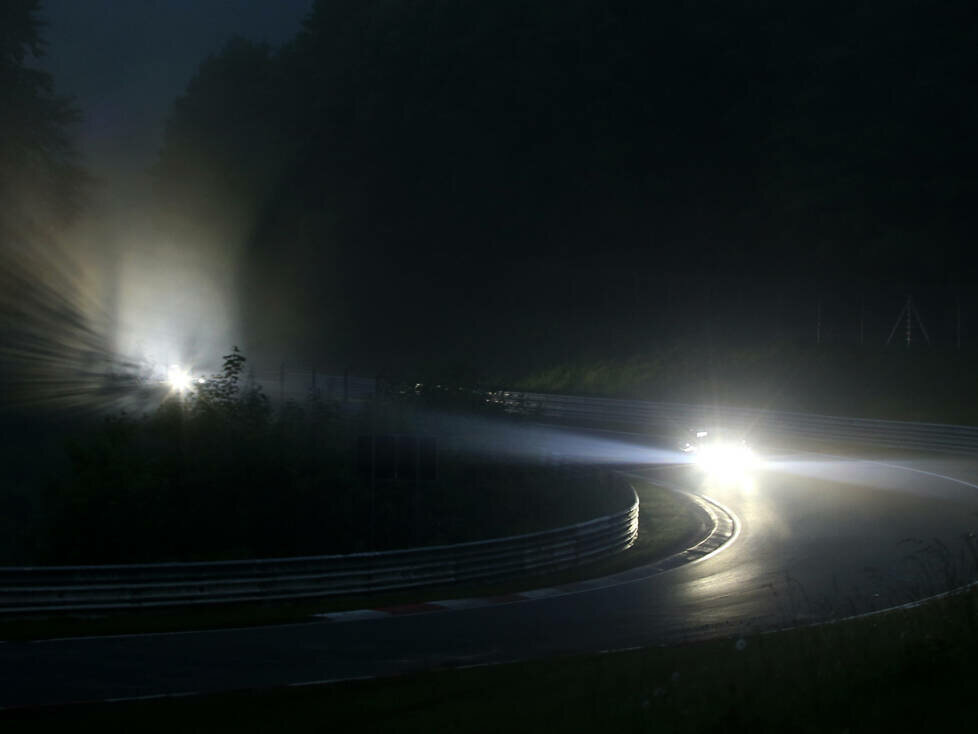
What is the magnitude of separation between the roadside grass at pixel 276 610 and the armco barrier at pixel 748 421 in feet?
40.3

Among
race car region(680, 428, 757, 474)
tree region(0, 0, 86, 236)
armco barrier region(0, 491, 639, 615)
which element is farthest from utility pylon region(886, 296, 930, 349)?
tree region(0, 0, 86, 236)

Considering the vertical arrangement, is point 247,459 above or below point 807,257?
below

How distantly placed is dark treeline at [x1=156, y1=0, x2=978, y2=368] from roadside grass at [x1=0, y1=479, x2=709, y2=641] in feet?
111

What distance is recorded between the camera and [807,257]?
56.0 metres

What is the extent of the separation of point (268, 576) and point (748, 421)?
27.1m

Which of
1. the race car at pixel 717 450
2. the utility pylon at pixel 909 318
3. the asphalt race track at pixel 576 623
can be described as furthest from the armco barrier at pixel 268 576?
the utility pylon at pixel 909 318

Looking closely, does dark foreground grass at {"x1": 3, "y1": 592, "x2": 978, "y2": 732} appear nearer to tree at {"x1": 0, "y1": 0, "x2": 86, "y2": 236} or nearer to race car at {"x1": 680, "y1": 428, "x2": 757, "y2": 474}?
race car at {"x1": 680, "y1": 428, "x2": 757, "y2": 474}

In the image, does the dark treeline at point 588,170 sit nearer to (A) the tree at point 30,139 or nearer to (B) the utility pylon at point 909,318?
(B) the utility pylon at point 909,318

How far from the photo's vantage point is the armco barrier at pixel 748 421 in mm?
32562

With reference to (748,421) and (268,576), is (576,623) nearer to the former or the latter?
(268,576)

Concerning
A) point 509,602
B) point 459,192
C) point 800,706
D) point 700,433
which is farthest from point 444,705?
point 459,192

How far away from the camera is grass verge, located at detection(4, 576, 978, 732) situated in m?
7.05

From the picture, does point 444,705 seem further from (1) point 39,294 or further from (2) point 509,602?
(1) point 39,294

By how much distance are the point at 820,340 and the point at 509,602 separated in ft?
121
